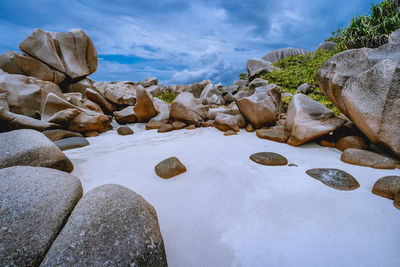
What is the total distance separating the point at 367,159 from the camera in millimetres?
2871

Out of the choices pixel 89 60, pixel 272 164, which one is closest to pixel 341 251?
pixel 272 164

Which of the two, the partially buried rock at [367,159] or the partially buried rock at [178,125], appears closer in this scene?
the partially buried rock at [367,159]

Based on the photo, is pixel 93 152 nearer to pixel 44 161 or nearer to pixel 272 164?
pixel 44 161

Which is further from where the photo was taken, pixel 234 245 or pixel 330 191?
pixel 330 191

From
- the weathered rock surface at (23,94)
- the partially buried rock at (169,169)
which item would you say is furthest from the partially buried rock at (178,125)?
the weathered rock surface at (23,94)

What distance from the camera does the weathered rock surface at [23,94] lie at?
5.39 metres

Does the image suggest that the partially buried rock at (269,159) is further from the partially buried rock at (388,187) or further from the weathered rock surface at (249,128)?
the weathered rock surface at (249,128)

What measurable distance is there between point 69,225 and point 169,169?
157 centimetres

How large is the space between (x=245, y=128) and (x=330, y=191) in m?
3.54

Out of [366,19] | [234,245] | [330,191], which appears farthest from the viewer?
[366,19]

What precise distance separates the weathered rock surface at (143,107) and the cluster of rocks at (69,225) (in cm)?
541

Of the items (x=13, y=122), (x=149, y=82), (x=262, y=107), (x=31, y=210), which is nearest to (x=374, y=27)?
(x=262, y=107)

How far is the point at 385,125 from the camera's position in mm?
2861

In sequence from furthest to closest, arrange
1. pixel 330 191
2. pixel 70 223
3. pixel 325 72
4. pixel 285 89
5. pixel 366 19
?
pixel 285 89
pixel 366 19
pixel 325 72
pixel 330 191
pixel 70 223
